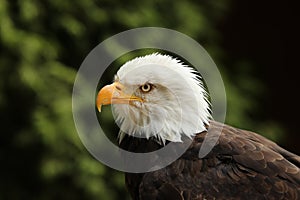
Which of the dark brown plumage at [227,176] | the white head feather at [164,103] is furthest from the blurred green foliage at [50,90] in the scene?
the dark brown plumage at [227,176]

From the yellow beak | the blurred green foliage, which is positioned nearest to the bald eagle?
the yellow beak

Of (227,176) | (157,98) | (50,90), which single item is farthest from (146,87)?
(50,90)

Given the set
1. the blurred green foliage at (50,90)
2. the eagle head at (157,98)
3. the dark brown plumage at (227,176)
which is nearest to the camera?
the dark brown plumage at (227,176)

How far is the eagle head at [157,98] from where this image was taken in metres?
3.09

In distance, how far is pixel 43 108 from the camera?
4906mm

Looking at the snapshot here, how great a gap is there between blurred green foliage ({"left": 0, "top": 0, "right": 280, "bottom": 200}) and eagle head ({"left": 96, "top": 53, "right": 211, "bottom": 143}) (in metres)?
1.74

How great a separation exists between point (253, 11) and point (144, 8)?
1725 millimetres

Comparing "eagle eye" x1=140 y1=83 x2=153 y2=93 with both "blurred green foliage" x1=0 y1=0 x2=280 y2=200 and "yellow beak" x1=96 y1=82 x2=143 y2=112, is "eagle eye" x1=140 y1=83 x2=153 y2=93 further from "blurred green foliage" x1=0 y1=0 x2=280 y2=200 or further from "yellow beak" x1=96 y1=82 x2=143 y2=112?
"blurred green foliage" x1=0 y1=0 x2=280 y2=200

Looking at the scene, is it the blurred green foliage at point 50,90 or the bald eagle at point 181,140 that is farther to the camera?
the blurred green foliage at point 50,90

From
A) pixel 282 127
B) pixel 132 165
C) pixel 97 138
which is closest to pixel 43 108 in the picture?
pixel 97 138

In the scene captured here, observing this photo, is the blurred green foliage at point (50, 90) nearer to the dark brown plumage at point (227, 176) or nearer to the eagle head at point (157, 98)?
the eagle head at point (157, 98)

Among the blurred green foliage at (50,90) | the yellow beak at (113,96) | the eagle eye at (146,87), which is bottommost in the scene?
the blurred green foliage at (50,90)

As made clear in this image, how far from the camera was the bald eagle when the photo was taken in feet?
9.82

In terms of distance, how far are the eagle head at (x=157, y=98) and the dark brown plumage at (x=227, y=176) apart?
12 cm
